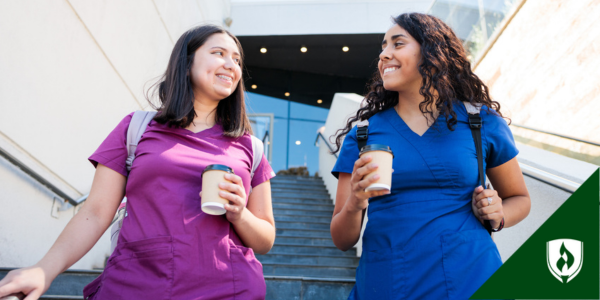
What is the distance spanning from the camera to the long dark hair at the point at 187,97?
1.54 metres

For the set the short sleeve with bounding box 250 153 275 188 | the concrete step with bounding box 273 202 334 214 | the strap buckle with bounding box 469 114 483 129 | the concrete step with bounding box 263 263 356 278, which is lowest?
the concrete step with bounding box 273 202 334 214

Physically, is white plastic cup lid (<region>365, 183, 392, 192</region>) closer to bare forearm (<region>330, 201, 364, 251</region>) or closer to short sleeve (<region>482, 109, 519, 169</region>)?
bare forearm (<region>330, 201, 364, 251</region>)

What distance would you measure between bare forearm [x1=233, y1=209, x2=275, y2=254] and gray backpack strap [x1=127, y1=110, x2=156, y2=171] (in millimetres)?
442

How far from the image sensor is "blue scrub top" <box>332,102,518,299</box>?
1.23 metres

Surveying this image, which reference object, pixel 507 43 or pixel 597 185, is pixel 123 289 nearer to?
pixel 597 185

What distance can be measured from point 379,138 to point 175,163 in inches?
28.2

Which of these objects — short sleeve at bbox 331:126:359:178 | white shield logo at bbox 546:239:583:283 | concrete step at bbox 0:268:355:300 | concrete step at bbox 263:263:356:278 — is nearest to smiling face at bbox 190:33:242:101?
short sleeve at bbox 331:126:359:178

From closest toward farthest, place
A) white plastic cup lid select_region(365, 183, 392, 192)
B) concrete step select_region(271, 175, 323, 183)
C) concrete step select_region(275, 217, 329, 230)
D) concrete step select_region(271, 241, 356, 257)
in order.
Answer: white plastic cup lid select_region(365, 183, 392, 192) < concrete step select_region(271, 241, 356, 257) < concrete step select_region(275, 217, 329, 230) < concrete step select_region(271, 175, 323, 183)

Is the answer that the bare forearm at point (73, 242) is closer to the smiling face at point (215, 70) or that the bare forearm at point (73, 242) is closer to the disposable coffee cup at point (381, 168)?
the smiling face at point (215, 70)

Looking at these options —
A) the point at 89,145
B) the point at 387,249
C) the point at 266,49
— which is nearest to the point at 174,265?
the point at 387,249

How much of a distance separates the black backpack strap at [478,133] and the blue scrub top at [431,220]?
2 centimetres

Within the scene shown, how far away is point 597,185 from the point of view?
4.99ft

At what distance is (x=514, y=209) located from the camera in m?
1.46

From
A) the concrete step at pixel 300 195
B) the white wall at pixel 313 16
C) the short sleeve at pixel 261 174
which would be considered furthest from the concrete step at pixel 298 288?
the white wall at pixel 313 16
